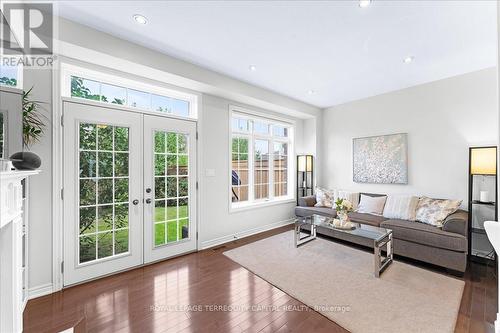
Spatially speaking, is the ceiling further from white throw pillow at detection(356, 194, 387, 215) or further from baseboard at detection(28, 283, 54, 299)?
baseboard at detection(28, 283, 54, 299)

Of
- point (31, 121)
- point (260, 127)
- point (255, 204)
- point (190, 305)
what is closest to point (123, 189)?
point (31, 121)

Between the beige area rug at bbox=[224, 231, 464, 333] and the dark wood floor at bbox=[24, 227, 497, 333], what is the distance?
128 millimetres

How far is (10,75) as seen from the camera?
2166 mm

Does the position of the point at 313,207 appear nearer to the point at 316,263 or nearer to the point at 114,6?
the point at 316,263

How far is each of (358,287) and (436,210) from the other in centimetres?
186

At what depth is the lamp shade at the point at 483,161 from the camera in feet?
9.47

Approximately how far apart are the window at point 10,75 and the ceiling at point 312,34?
0.74 metres

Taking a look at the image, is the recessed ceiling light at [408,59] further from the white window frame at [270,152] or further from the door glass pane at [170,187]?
the door glass pane at [170,187]

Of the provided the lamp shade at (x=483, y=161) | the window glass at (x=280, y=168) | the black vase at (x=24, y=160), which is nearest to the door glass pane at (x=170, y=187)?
the black vase at (x=24, y=160)

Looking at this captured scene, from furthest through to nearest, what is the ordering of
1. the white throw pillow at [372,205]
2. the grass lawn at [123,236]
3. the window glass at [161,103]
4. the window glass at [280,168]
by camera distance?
1. the window glass at [280,168]
2. the white throw pillow at [372,205]
3. the window glass at [161,103]
4. the grass lawn at [123,236]

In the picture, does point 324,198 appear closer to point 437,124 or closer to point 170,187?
point 437,124

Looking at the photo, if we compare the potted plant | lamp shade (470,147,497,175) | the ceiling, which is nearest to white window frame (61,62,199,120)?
the potted plant

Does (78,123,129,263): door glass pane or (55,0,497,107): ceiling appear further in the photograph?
(78,123,129,263): door glass pane

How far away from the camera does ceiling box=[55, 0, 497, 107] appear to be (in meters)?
2.02
